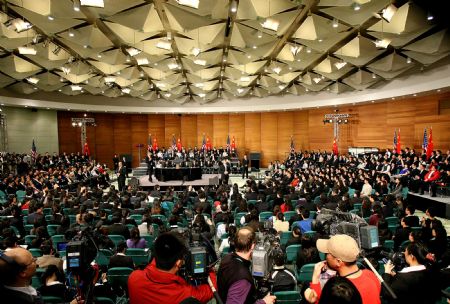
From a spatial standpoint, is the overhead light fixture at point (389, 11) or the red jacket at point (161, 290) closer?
the red jacket at point (161, 290)

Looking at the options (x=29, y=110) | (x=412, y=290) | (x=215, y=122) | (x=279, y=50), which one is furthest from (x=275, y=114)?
(x=412, y=290)

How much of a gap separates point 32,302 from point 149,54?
45.3 feet

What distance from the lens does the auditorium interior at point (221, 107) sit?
916 cm

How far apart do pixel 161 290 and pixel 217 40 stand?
12164 mm

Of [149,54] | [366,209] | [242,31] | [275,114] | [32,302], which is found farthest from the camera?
[275,114]

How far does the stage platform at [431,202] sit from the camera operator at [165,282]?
39.4 feet

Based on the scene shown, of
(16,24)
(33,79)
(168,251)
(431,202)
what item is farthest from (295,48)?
(33,79)

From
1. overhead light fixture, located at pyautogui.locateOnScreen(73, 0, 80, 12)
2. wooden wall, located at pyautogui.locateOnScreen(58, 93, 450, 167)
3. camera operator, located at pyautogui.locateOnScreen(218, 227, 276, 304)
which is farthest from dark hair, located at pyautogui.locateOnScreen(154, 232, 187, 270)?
wooden wall, located at pyautogui.locateOnScreen(58, 93, 450, 167)

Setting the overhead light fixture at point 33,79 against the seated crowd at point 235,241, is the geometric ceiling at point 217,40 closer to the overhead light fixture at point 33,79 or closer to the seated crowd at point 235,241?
the overhead light fixture at point 33,79

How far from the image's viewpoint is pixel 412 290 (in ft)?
10.6

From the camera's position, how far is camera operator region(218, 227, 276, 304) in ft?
7.14

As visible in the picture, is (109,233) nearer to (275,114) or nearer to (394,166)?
(394,166)

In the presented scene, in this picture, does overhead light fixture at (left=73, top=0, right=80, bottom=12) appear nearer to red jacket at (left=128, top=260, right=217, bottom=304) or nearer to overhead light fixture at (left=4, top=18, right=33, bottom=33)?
overhead light fixture at (left=4, top=18, right=33, bottom=33)

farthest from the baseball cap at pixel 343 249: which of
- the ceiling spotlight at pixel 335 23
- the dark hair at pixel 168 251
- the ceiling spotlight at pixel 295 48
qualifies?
the ceiling spotlight at pixel 295 48
